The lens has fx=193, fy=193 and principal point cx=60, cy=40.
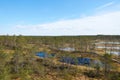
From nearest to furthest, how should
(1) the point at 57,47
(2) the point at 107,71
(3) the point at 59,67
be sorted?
1. (2) the point at 107,71
2. (3) the point at 59,67
3. (1) the point at 57,47

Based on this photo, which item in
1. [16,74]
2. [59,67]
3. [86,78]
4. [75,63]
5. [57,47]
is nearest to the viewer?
[16,74]

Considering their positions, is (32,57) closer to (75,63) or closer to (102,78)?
(75,63)

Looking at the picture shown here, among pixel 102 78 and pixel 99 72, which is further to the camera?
pixel 99 72

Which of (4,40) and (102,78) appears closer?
(102,78)

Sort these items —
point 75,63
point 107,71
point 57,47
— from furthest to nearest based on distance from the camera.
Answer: point 57,47, point 75,63, point 107,71

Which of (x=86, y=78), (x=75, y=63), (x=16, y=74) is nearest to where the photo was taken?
(x=16, y=74)

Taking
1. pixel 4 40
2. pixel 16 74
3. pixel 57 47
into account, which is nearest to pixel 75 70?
pixel 16 74

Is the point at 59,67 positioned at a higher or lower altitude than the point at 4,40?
lower

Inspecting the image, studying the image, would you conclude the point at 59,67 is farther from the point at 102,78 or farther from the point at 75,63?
the point at 102,78

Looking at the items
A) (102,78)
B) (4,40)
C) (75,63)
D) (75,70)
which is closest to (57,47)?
(4,40)
